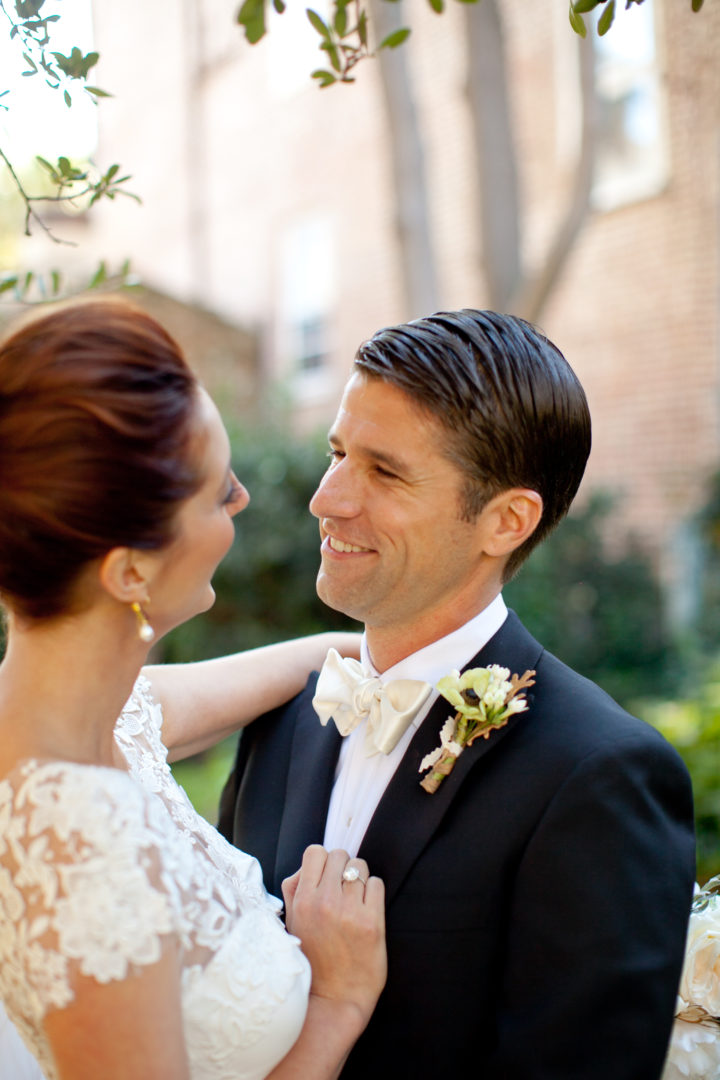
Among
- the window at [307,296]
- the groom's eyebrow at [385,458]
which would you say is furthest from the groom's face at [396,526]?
the window at [307,296]

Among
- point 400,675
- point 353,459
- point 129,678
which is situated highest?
point 353,459

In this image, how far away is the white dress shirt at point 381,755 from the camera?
2.11m

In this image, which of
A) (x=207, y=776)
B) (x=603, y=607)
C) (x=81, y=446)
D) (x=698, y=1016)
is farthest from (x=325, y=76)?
(x=603, y=607)

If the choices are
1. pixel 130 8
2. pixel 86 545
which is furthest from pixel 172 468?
pixel 130 8

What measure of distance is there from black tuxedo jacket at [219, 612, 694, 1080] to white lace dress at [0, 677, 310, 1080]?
25 centimetres

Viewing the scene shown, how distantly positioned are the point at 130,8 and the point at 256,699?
1623 centimetres

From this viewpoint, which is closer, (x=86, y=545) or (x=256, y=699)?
(x=86, y=545)

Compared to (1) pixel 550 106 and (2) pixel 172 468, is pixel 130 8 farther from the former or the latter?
(2) pixel 172 468

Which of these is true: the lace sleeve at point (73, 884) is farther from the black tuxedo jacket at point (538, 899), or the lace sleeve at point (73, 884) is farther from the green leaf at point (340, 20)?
the green leaf at point (340, 20)

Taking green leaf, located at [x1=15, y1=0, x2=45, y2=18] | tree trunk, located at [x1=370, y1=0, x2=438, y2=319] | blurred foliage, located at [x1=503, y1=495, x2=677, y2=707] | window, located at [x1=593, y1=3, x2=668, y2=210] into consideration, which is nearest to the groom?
green leaf, located at [x1=15, y1=0, x2=45, y2=18]

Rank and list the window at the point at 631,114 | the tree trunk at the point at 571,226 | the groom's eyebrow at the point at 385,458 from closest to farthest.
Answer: the groom's eyebrow at the point at 385,458, the tree trunk at the point at 571,226, the window at the point at 631,114

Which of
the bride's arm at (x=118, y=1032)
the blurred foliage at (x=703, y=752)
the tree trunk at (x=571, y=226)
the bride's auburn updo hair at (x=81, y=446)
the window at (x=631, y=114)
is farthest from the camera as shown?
the window at (x=631, y=114)

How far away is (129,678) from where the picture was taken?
1.71m

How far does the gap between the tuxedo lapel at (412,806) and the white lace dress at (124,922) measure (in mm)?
254
